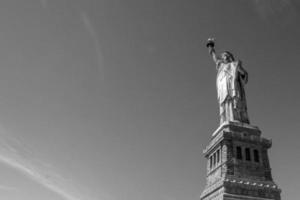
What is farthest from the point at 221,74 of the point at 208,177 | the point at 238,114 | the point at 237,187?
the point at 237,187

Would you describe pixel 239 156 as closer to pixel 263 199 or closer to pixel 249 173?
pixel 249 173

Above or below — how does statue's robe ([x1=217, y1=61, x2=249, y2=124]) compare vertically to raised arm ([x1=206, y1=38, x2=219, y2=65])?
below

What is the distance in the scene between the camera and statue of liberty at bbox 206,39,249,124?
3566 cm

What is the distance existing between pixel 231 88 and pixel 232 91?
507 mm

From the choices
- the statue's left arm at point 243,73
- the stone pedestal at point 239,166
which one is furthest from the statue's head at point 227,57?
the stone pedestal at point 239,166

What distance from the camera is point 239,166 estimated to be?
101 feet

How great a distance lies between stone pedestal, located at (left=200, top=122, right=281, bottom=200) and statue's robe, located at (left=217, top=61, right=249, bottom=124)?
2053mm

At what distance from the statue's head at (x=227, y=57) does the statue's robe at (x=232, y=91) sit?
2.33ft

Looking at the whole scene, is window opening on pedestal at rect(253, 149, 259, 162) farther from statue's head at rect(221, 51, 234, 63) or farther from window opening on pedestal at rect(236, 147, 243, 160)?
statue's head at rect(221, 51, 234, 63)

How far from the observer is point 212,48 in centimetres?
4403

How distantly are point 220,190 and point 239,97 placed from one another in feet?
40.6

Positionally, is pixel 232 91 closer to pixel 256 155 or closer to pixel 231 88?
pixel 231 88

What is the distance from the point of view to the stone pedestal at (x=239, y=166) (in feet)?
94.8

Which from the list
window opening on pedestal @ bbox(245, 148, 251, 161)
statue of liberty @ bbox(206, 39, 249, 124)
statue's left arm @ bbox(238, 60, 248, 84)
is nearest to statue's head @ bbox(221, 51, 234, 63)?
statue of liberty @ bbox(206, 39, 249, 124)
